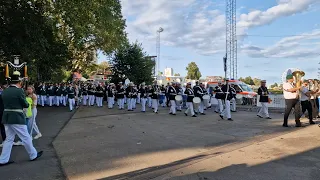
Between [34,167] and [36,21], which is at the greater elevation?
[36,21]

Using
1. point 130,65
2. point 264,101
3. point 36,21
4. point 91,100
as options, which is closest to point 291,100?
point 264,101

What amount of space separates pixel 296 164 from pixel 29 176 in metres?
5.41

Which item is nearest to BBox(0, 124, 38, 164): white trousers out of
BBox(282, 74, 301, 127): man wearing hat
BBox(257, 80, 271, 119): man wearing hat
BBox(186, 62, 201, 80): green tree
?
BBox(282, 74, 301, 127): man wearing hat

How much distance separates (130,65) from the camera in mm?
38125

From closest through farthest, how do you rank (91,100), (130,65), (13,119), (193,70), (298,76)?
(13,119) → (298,76) → (91,100) → (130,65) → (193,70)

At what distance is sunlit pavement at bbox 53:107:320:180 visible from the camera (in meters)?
5.96

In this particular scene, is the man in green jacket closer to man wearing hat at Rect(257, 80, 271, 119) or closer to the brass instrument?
the brass instrument

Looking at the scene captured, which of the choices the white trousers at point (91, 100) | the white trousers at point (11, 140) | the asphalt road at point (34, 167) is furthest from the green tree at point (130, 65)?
the white trousers at point (11, 140)

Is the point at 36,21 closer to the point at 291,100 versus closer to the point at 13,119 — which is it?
the point at 13,119

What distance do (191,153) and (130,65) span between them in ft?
102

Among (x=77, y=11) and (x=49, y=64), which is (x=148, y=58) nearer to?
(x=49, y=64)

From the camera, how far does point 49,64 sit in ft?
88.1

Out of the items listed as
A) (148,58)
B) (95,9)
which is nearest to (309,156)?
(95,9)

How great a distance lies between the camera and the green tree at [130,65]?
37.9 meters
